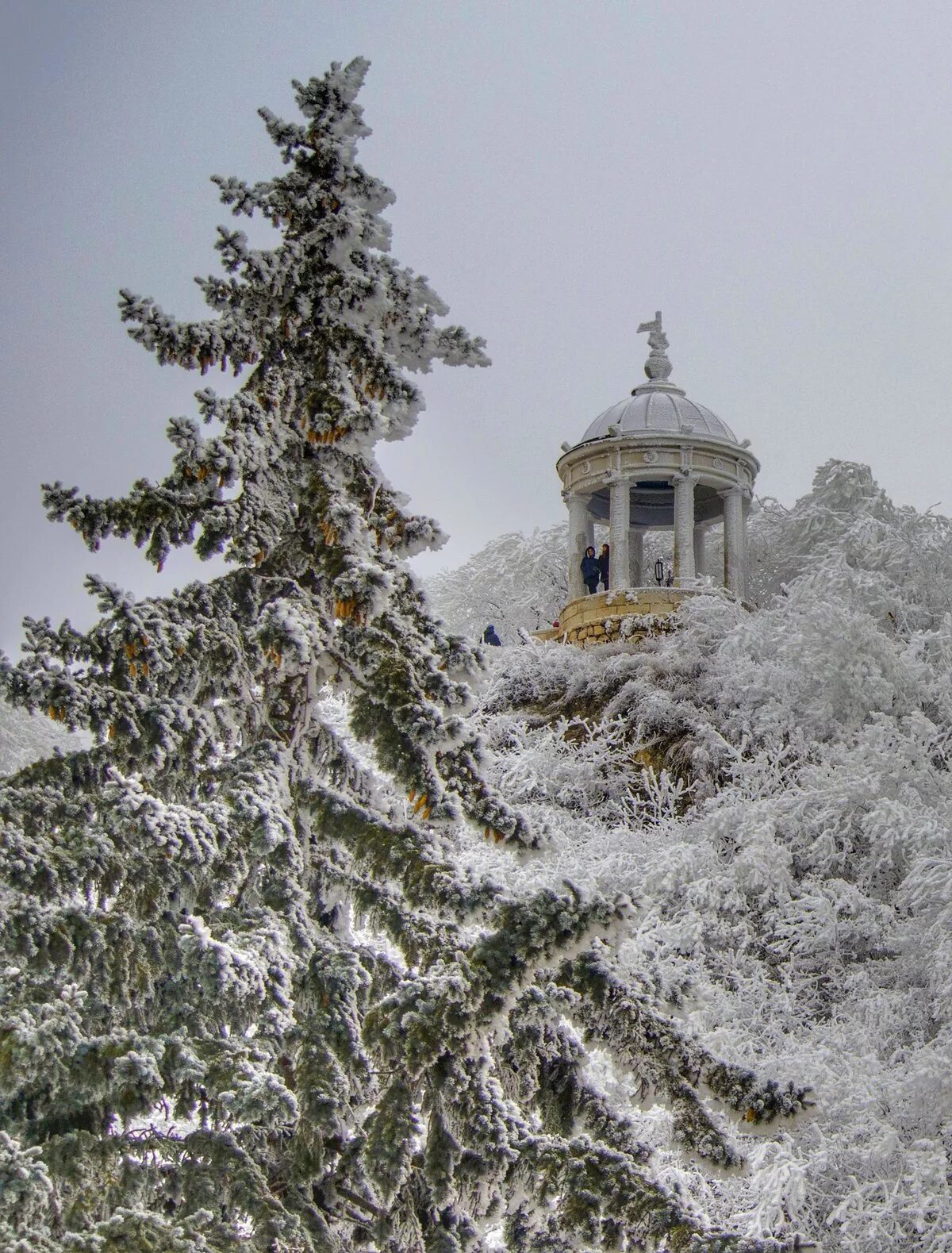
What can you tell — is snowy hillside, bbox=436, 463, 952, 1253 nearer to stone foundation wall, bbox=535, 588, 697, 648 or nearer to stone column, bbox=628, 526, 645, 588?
stone foundation wall, bbox=535, 588, 697, 648

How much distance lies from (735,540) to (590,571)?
8.10 feet

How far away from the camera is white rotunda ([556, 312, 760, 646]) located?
25062mm

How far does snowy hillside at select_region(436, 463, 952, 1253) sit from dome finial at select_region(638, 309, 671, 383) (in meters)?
6.58

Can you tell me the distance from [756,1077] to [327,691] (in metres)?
3.40

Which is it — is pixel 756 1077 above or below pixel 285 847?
below

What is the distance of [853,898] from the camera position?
1532 centimetres

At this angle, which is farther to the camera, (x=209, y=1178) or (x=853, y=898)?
(x=853, y=898)

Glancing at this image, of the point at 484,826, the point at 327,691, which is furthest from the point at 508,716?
the point at 484,826

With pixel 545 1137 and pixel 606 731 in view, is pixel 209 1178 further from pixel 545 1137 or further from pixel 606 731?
pixel 606 731

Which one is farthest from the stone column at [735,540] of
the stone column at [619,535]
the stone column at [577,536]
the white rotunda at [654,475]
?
the stone column at [577,536]

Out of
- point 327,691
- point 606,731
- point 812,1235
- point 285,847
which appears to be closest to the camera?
point 285,847

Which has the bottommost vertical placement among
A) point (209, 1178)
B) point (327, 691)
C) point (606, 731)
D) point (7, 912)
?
point (209, 1178)

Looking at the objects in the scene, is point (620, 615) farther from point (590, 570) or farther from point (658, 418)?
point (658, 418)

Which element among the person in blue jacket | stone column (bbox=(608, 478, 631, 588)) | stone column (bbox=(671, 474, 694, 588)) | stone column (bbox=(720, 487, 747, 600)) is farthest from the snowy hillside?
the person in blue jacket
